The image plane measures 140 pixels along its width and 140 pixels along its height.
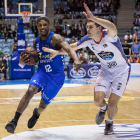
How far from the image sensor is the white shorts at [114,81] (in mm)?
5331

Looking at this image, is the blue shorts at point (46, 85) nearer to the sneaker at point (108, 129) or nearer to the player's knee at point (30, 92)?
the player's knee at point (30, 92)

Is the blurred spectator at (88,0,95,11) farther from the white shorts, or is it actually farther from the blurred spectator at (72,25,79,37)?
the white shorts

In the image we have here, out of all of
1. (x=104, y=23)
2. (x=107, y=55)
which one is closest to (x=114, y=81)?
(x=107, y=55)

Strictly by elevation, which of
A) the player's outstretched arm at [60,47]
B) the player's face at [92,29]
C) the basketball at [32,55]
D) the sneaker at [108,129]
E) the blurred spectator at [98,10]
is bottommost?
the sneaker at [108,129]

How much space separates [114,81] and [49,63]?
1190mm

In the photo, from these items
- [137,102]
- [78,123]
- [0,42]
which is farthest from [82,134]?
[0,42]

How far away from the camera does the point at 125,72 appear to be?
17.8 ft

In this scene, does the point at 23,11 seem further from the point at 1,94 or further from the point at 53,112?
the point at 53,112

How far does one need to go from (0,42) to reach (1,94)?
9878 mm

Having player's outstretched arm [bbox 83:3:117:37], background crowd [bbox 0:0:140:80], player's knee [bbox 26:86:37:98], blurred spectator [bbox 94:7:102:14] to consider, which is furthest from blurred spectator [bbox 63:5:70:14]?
player's knee [bbox 26:86:37:98]

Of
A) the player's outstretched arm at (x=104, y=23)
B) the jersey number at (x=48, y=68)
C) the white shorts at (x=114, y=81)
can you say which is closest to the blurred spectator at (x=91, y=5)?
the white shorts at (x=114, y=81)

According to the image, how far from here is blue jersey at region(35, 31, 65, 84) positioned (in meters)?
5.41

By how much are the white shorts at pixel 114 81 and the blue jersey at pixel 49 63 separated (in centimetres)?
74

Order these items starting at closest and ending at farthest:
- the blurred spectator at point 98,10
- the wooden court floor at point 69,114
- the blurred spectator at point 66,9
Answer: the wooden court floor at point 69,114
the blurred spectator at point 66,9
the blurred spectator at point 98,10
